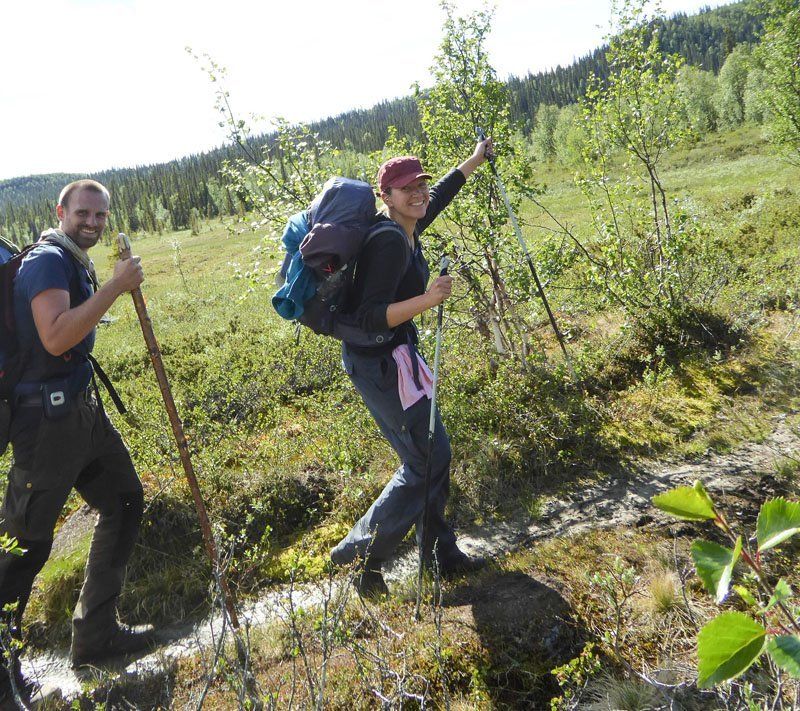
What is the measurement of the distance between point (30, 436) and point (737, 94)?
93471 millimetres

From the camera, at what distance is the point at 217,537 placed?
2902 millimetres

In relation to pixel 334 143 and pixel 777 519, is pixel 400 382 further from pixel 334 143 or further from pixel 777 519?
pixel 334 143

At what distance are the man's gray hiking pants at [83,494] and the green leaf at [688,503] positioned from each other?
13.3 ft

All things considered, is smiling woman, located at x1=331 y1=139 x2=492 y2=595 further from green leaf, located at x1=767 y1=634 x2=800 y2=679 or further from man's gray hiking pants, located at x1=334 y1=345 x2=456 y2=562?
green leaf, located at x1=767 y1=634 x2=800 y2=679

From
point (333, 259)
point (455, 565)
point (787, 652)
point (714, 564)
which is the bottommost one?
point (455, 565)

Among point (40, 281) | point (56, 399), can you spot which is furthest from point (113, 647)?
point (40, 281)

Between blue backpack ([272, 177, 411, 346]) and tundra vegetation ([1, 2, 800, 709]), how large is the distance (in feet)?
5.02

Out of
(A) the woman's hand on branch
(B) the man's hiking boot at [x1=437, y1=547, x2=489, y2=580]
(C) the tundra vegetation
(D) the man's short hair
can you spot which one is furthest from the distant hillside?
(B) the man's hiking boot at [x1=437, y1=547, x2=489, y2=580]

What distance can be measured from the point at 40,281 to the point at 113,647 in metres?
2.88

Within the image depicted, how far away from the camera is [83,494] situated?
14.3 feet

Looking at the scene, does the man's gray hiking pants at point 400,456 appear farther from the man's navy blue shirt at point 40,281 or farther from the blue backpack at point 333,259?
the man's navy blue shirt at point 40,281

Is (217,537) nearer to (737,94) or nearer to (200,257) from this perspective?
(200,257)

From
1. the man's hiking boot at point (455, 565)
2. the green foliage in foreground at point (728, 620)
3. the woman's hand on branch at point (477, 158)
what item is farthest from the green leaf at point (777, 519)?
the woman's hand on branch at point (477, 158)

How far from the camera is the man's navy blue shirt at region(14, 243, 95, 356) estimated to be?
3541 mm
